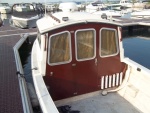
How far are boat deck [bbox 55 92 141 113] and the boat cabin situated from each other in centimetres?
24

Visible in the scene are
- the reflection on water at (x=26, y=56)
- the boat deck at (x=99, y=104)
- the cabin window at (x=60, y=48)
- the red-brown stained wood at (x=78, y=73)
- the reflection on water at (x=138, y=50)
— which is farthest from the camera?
the reflection on water at (x=138, y=50)

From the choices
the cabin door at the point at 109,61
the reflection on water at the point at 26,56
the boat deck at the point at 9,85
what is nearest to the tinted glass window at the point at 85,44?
the cabin door at the point at 109,61

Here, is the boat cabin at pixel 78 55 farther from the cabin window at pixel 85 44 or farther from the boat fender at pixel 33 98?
the boat fender at pixel 33 98

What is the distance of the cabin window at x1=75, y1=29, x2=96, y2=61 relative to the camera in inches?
239

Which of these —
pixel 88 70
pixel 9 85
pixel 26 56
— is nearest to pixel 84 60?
pixel 88 70

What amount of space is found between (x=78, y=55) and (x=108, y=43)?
3.53 ft

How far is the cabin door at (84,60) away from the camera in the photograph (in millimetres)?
6086

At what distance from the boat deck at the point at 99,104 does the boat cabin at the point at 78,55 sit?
244 millimetres

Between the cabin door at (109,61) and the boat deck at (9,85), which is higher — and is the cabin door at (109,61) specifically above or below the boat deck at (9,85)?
above

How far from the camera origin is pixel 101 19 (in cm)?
627

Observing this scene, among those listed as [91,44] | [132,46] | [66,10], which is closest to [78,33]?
[91,44]

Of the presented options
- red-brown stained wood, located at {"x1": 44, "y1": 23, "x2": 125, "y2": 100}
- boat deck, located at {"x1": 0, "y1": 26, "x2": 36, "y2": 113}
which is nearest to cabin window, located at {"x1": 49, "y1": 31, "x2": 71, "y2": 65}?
red-brown stained wood, located at {"x1": 44, "y1": 23, "x2": 125, "y2": 100}

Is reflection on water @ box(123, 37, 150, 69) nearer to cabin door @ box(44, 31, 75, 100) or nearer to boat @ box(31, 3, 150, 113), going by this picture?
boat @ box(31, 3, 150, 113)

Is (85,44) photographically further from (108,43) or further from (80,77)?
(80,77)
